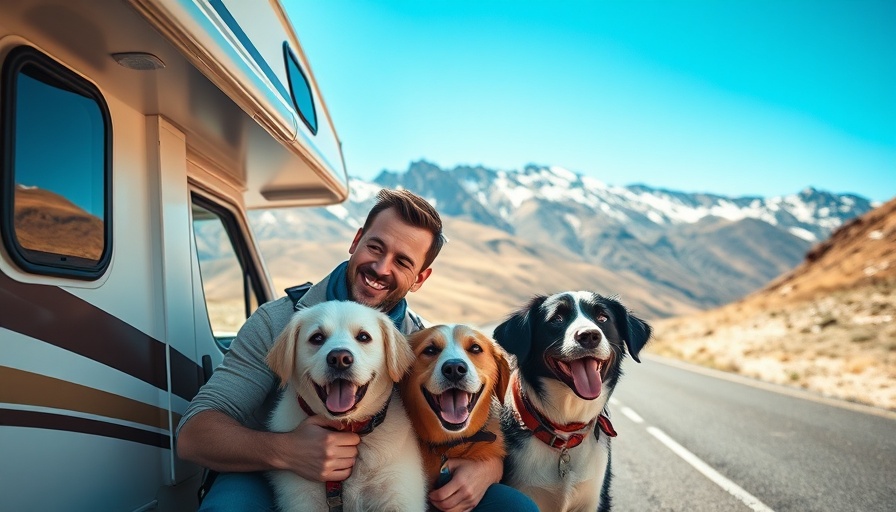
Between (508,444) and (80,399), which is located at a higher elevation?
(80,399)

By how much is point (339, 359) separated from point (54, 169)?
122 centimetres

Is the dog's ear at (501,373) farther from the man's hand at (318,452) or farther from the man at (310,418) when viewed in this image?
the man's hand at (318,452)

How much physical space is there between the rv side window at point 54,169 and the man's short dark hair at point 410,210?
4.38 feet

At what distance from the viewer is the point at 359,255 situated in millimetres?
3285

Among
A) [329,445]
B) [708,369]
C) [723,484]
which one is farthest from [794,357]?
[329,445]

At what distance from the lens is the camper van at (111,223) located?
6.42 ft

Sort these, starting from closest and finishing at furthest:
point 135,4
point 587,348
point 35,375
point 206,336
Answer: point 135,4, point 35,375, point 587,348, point 206,336

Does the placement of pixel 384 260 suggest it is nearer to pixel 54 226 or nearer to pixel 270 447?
pixel 270 447

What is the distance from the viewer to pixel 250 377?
275cm

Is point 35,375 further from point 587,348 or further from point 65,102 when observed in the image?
point 587,348

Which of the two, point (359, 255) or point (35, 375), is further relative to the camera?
point (359, 255)

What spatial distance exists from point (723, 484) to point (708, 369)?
12.2 metres

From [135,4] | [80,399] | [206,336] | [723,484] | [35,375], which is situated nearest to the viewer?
[135,4]

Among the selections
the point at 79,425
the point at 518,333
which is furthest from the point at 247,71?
the point at 518,333
